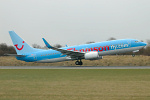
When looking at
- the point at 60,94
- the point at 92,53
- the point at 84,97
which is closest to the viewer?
the point at 84,97

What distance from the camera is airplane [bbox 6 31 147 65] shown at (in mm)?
38034

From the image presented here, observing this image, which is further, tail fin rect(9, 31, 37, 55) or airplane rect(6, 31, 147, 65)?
tail fin rect(9, 31, 37, 55)

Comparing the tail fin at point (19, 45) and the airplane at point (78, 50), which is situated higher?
the tail fin at point (19, 45)

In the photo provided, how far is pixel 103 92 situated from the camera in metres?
12.9

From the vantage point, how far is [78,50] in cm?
4012

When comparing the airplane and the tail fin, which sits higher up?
the tail fin

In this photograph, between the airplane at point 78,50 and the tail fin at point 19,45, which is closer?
the airplane at point 78,50

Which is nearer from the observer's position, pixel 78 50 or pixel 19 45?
pixel 78 50

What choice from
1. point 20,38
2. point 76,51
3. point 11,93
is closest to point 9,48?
point 20,38

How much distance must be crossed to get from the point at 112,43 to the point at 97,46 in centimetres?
224

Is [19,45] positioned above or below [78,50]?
above

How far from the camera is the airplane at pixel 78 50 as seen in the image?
38.0 metres

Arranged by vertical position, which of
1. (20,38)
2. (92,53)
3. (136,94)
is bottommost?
(136,94)

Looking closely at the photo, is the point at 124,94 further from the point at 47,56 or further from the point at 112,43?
the point at 47,56
